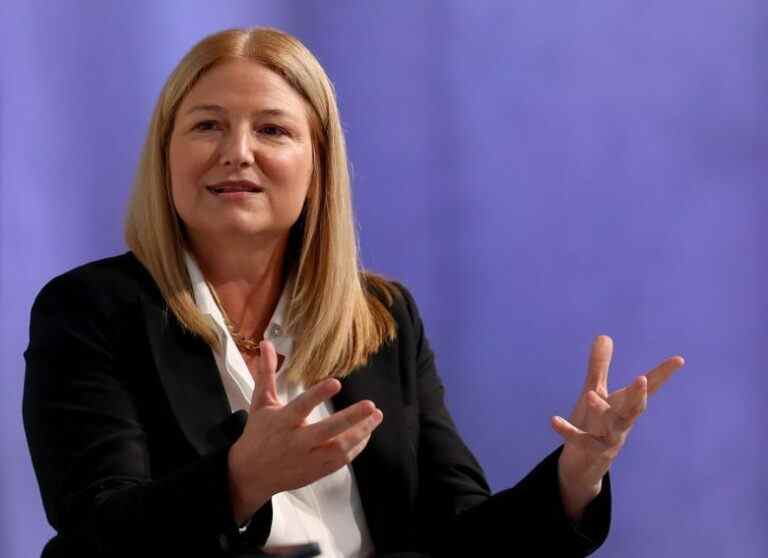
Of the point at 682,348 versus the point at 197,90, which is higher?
the point at 197,90

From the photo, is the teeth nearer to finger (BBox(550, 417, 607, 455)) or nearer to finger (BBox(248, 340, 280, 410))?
finger (BBox(248, 340, 280, 410))

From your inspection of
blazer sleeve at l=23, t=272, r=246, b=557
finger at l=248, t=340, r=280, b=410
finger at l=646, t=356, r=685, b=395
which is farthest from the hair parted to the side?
finger at l=646, t=356, r=685, b=395

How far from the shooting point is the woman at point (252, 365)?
1.42m

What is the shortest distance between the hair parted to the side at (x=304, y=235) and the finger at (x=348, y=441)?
0.34 metres

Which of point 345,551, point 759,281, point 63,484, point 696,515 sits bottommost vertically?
point 696,515

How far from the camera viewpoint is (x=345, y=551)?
1.55 m

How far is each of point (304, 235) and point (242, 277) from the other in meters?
0.12

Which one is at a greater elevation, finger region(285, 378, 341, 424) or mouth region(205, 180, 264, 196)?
mouth region(205, 180, 264, 196)

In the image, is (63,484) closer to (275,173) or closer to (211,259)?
(211,259)

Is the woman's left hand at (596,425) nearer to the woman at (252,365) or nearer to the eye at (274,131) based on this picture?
the woman at (252,365)

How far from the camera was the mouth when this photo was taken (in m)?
1.59

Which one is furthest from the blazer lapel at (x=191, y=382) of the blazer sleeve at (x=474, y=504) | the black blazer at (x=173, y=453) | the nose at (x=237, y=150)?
the blazer sleeve at (x=474, y=504)

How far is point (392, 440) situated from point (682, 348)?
738mm

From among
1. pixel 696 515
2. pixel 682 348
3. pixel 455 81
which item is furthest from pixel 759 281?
pixel 455 81
